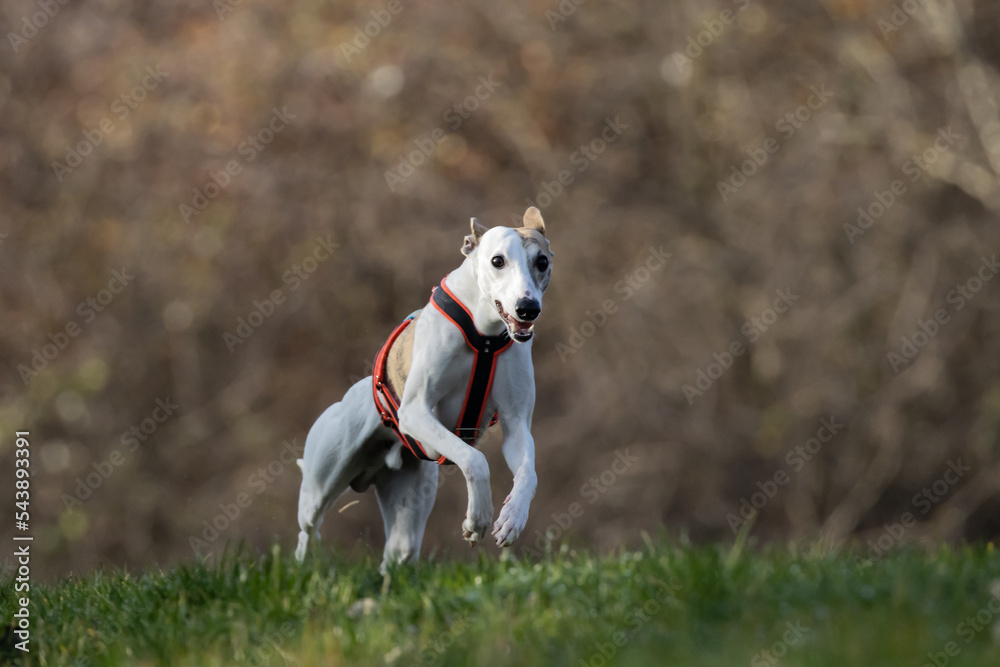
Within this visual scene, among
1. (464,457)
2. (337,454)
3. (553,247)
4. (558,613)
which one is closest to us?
(558,613)

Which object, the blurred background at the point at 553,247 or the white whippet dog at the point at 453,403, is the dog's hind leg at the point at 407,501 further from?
the blurred background at the point at 553,247

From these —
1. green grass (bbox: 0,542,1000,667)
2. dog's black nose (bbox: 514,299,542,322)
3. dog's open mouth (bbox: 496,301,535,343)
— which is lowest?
green grass (bbox: 0,542,1000,667)

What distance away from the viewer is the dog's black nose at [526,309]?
4781mm

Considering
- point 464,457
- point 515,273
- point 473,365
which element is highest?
point 515,273

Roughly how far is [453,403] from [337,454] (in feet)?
2.84

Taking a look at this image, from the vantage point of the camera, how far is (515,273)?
4949 mm

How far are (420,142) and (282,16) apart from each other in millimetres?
2618

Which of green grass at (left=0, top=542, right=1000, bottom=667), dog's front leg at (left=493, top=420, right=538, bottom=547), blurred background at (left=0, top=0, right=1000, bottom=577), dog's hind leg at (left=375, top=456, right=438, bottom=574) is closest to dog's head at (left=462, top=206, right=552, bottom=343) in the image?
dog's front leg at (left=493, top=420, right=538, bottom=547)

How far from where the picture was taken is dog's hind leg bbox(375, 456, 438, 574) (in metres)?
6.04

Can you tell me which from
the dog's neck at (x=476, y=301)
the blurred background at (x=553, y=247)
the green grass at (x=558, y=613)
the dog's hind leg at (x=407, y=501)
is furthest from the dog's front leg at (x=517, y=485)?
the blurred background at (x=553, y=247)

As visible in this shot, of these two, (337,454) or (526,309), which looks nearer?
(526,309)

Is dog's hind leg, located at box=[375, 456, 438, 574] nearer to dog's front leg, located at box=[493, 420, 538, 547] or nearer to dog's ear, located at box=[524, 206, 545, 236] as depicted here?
dog's front leg, located at box=[493, 420, 538, 547]

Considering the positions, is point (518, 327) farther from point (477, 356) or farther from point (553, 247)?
point (553, 247)

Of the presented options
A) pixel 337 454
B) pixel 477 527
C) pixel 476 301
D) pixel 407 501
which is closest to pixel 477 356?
pixel 476 301
